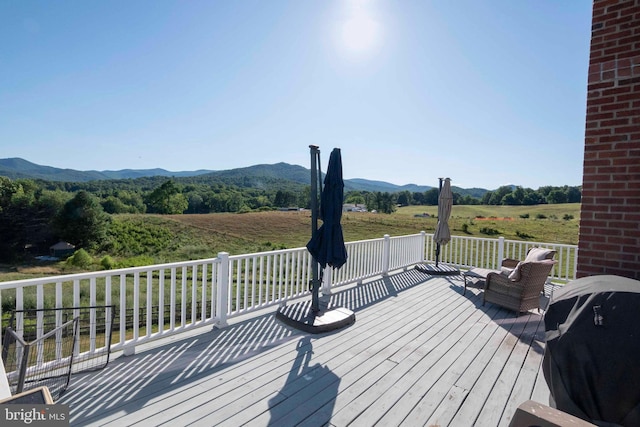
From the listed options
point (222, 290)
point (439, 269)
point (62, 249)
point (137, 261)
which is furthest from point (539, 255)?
point (62, 249)

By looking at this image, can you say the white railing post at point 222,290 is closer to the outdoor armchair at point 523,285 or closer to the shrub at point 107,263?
the outdoor armchair at point 523,285

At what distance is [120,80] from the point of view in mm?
14398

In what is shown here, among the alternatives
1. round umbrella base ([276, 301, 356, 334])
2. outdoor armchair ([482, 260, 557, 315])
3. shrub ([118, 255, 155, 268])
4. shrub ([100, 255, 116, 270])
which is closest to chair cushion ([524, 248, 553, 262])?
outdoor armchair ([482, 260, 557, 315])

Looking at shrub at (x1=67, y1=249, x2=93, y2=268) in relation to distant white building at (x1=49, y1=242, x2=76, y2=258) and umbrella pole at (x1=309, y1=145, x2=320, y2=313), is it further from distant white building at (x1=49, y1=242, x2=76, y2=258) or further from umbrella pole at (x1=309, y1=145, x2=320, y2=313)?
umbrella pole at (x1=309, y1=145, x2=320, y2=313)

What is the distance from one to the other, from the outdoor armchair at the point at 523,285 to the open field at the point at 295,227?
1782 centimetres

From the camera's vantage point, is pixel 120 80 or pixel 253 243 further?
pixel 253 243

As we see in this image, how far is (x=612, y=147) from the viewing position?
2410 mm

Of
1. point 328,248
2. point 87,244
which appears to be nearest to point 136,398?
point 328,248

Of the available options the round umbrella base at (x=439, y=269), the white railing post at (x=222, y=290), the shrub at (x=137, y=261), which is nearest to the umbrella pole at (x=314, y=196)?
the white railing post at (x=222, y=290)

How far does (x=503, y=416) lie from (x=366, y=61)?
22.8 ft

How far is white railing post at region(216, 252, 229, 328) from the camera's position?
3.67 metres

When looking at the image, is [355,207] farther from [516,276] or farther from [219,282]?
[219,282]

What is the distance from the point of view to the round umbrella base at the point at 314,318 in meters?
3.62

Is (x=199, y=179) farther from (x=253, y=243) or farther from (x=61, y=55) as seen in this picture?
(x=61, y=55)
